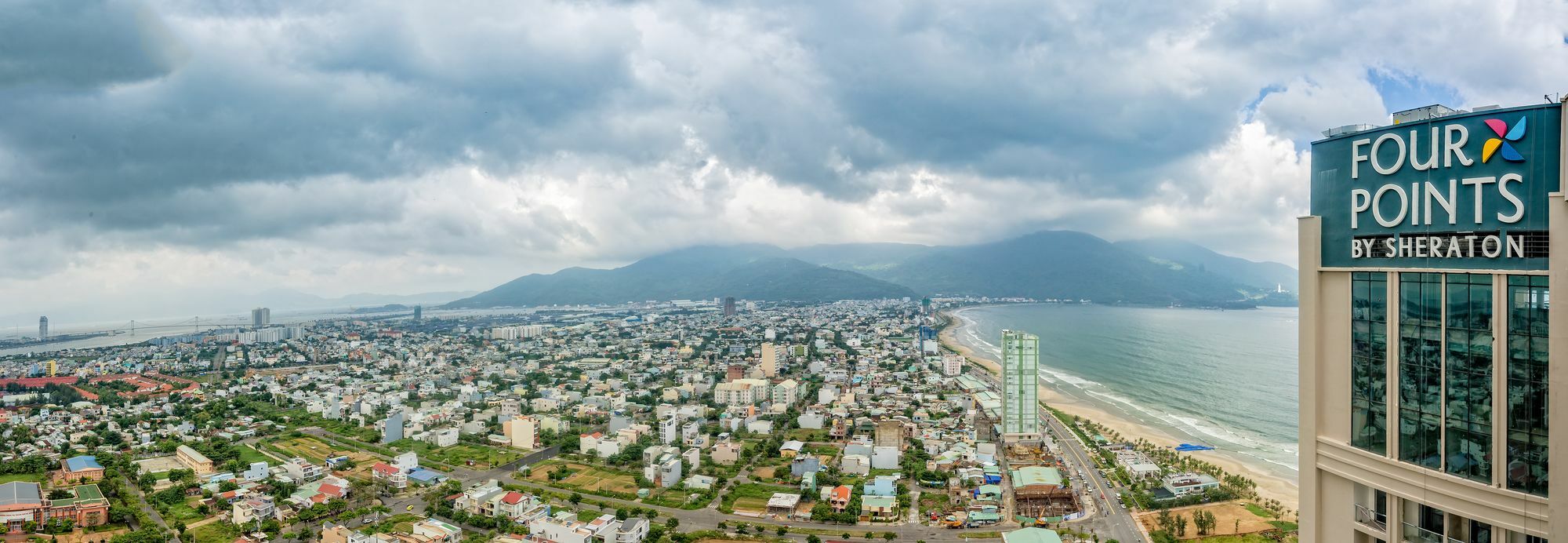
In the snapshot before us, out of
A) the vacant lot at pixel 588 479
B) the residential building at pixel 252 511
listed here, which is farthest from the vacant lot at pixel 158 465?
the vacant lot at pixel 588 479

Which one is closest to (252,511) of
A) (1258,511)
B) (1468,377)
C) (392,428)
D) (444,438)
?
(444,438)

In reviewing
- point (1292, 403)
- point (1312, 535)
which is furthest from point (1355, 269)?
point (1292, 403)

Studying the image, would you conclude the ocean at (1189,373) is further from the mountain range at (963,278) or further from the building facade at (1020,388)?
the mountain range at (963,278)

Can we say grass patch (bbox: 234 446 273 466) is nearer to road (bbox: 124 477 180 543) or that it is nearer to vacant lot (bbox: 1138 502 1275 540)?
road (bbox: 124 477 180 543)

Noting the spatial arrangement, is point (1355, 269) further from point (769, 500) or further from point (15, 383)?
point (15, 383)

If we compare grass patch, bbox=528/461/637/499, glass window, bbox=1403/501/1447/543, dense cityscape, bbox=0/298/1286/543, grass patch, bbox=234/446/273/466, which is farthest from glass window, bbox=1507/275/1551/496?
grass patch, bbox=234/446/273/466
